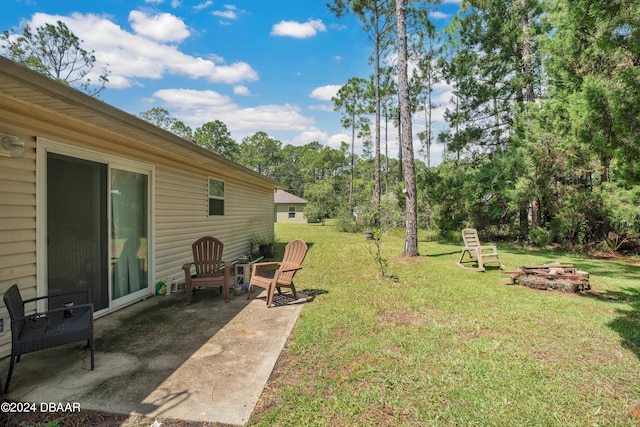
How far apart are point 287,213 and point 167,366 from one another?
29164mm

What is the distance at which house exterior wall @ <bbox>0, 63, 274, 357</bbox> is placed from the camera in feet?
9.39

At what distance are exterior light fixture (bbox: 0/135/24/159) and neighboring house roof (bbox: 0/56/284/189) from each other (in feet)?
0.79

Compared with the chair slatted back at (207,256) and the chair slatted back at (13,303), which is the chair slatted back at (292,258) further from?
the chair slatted back at (13,303)

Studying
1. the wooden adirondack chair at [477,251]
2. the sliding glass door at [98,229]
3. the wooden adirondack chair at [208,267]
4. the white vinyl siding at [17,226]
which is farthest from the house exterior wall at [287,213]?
the white vinyl siding at [17,226]

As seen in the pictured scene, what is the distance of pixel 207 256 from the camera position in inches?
211

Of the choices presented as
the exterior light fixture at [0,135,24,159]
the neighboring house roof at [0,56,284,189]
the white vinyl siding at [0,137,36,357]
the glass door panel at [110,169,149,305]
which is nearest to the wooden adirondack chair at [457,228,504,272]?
the neighboring house roof at [0,56,284,189]

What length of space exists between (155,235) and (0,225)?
2.31 m

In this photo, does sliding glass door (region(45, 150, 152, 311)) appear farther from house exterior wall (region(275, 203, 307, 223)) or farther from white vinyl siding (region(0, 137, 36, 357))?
house exterior wall (region(275, 203, 307, 223))

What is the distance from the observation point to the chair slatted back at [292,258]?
479 centimetres

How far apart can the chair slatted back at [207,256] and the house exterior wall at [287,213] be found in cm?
2609

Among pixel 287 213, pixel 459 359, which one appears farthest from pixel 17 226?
pixel 287 213

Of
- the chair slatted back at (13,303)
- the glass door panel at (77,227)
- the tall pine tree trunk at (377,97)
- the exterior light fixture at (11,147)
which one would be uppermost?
the tall pine tree trunk at (377,97)

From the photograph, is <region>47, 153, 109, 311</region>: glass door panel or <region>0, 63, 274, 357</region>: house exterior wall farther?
<region>47, 153, 109, 311</region>: glass door panel

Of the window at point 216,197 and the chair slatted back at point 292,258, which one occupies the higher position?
the window at point 216,197
